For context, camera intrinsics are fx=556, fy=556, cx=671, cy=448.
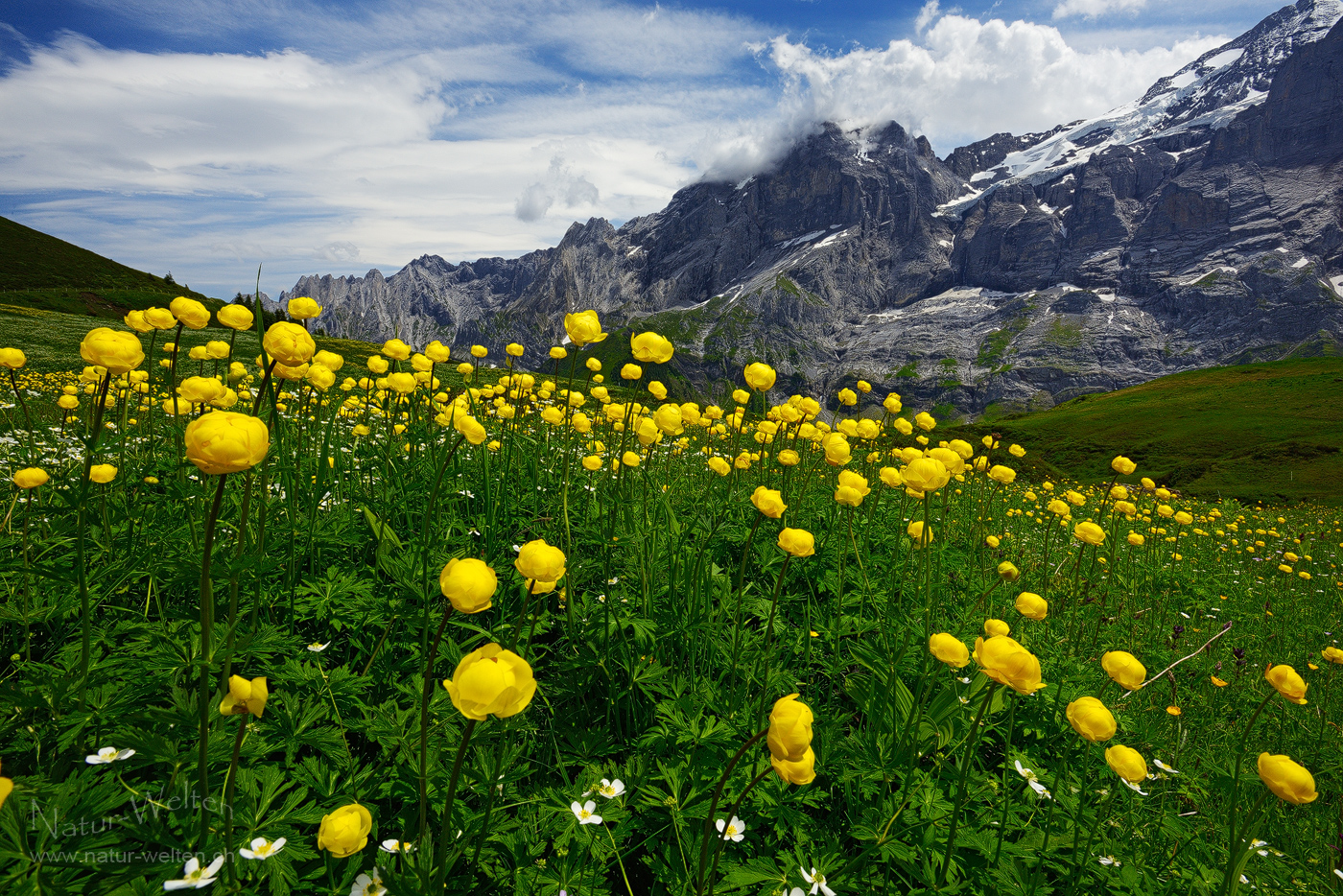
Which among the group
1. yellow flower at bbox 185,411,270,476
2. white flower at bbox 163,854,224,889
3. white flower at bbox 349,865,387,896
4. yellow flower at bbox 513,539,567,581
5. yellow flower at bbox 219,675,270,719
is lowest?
white flower at bbox 349,865,387,896

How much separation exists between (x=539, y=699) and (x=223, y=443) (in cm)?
190

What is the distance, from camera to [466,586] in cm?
135

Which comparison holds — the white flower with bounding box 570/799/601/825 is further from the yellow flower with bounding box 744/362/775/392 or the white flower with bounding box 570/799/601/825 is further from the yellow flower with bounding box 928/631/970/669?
the yellow flower with bounding box 744/362/775/392

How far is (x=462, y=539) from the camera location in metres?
3.12

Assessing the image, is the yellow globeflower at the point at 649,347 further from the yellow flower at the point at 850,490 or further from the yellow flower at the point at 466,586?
the yellow flower at the point at 466,586

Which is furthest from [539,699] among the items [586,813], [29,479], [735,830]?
[29,479]

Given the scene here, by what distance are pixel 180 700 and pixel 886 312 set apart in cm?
18102

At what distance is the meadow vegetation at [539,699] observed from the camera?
4.96ft

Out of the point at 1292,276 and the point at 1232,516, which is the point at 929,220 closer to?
the point at 1292,276

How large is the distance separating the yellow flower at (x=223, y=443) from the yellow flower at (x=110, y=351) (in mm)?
970

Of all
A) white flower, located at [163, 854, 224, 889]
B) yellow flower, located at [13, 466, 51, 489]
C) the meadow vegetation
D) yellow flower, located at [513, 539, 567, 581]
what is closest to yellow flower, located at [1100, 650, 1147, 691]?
the meadow vegetation

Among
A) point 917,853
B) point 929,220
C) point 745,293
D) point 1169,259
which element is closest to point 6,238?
point 917,853

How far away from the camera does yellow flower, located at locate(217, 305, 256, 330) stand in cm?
258

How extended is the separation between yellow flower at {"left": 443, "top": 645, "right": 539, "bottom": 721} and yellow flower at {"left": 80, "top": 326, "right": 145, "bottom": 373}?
5.64ft
